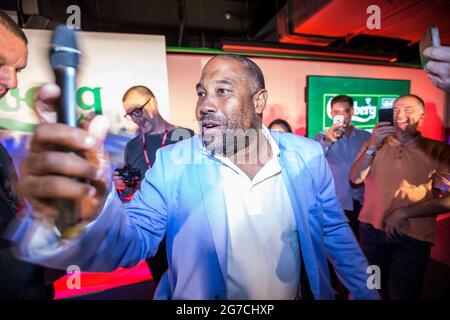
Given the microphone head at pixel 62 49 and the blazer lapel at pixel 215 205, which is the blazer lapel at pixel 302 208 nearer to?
the blazer lapel at pixel 215 205

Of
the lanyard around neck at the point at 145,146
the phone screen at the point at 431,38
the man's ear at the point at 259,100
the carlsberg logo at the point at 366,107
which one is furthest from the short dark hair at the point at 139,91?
the carlsberg logo at the point at 366,107

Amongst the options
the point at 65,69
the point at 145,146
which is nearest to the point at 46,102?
the point at 65,69

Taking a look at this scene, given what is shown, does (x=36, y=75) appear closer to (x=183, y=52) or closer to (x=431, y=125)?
(x=183, y=52)

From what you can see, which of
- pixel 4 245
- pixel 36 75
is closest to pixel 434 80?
pixel 4 245

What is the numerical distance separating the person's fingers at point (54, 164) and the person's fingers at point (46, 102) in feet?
0.28

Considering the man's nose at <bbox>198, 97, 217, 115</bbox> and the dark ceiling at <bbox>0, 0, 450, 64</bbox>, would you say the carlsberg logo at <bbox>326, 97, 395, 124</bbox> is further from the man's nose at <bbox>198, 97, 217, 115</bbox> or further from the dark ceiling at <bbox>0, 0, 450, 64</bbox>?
the man's nose at <bbox>198, 97, 217, 115</bbox>

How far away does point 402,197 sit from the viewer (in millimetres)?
1656

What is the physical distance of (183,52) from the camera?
8.25 feet

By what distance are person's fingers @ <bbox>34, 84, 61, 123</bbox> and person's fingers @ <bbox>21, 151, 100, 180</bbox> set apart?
0.28 feet

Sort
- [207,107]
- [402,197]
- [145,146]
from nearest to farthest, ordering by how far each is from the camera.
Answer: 1. [207,107]
2. [402,197]
3. [145,146]

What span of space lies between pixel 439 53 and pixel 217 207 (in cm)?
115

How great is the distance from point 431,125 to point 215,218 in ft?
15.3

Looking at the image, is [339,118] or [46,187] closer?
[46,187]

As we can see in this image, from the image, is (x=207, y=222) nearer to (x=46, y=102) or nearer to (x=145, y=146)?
(x=46, y=102)
